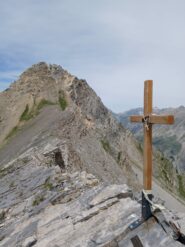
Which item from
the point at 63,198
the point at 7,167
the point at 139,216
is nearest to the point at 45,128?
the point at 7,167

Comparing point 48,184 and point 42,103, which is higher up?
point 42,103

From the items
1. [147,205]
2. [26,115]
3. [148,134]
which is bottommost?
[147,205]

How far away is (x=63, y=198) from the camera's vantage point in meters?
18.5

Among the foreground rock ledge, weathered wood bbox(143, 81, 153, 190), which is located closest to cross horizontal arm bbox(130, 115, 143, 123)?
weathered wood bbox(143, 81, 153, 190)

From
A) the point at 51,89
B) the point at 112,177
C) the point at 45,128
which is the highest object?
the point at 51,89

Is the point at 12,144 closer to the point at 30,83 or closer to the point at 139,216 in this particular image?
the point at 30,83

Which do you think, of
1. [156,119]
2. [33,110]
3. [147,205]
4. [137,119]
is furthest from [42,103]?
[156,119]

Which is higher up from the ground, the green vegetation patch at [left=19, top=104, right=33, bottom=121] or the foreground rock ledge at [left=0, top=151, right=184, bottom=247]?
the green vegetation patch at [left=19, top=104, right=33, bottom=121]

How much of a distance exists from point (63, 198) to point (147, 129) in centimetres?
750

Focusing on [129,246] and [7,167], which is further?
[7,167]

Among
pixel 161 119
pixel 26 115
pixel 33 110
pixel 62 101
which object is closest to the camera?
pixel 161 119

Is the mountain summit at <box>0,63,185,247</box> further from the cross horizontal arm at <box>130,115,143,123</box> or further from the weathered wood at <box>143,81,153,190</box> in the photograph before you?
the cross horizontal arm at <box>130,115,143,123</box>

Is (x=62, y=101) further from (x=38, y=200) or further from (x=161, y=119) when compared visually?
(x=161, y=119)

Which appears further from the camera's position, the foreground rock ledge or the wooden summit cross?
the foreground rock ledge
